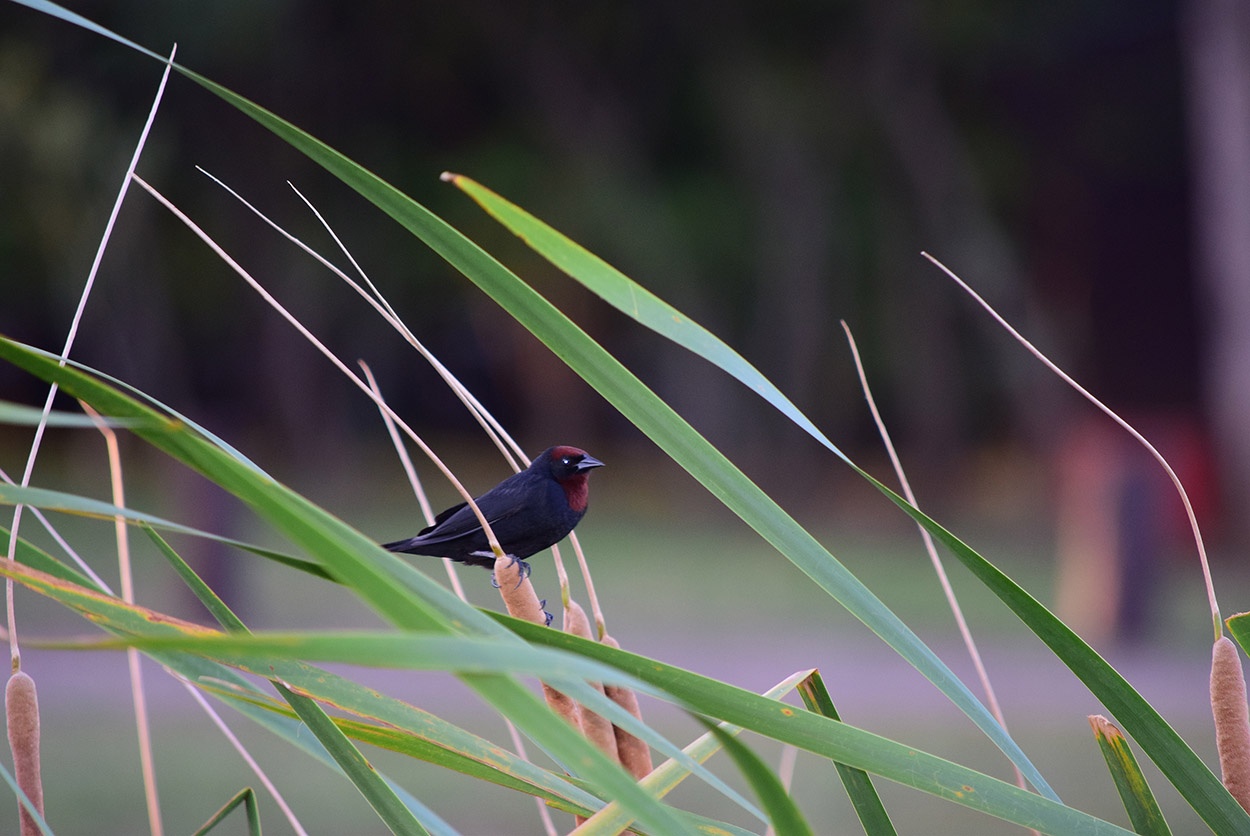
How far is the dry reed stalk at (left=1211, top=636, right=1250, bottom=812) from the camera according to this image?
3.69ft

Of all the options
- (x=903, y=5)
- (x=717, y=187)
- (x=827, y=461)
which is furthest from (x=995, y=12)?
(x=827, y=461)

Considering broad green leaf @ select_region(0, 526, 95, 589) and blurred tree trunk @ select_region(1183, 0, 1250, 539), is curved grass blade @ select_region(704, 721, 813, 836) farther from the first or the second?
blurred tree trunk @ select_region(1183, 0, 1250, 539)

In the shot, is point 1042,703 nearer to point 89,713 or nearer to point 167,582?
point 89,713

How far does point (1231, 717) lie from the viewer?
115cm

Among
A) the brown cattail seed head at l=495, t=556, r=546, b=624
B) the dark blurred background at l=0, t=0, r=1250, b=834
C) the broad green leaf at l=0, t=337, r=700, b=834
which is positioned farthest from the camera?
the dark blurred background at l=0, t=0, r=1250, b=834

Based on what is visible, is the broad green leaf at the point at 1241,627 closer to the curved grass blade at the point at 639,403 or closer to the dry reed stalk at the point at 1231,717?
the dry reed stalk at the point at 1231,717

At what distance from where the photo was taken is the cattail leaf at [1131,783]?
1.26m

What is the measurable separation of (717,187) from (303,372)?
7207 mm

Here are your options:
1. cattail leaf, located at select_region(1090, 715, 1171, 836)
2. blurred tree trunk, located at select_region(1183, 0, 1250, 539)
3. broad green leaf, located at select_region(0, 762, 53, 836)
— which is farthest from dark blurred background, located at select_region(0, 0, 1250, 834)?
broad green leaf, located at select_region(0, 762, 53, 836)

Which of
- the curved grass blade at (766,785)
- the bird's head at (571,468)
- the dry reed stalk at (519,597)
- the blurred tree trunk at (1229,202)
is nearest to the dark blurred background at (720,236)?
the blurred tree trunk at (1229,202)

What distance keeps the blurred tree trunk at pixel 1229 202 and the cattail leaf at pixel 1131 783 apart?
42.2 ft

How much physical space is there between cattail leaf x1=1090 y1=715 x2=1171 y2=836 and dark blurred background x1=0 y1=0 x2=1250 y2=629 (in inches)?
574

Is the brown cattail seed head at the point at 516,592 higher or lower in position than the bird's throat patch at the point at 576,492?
lower

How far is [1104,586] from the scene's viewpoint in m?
9.98
